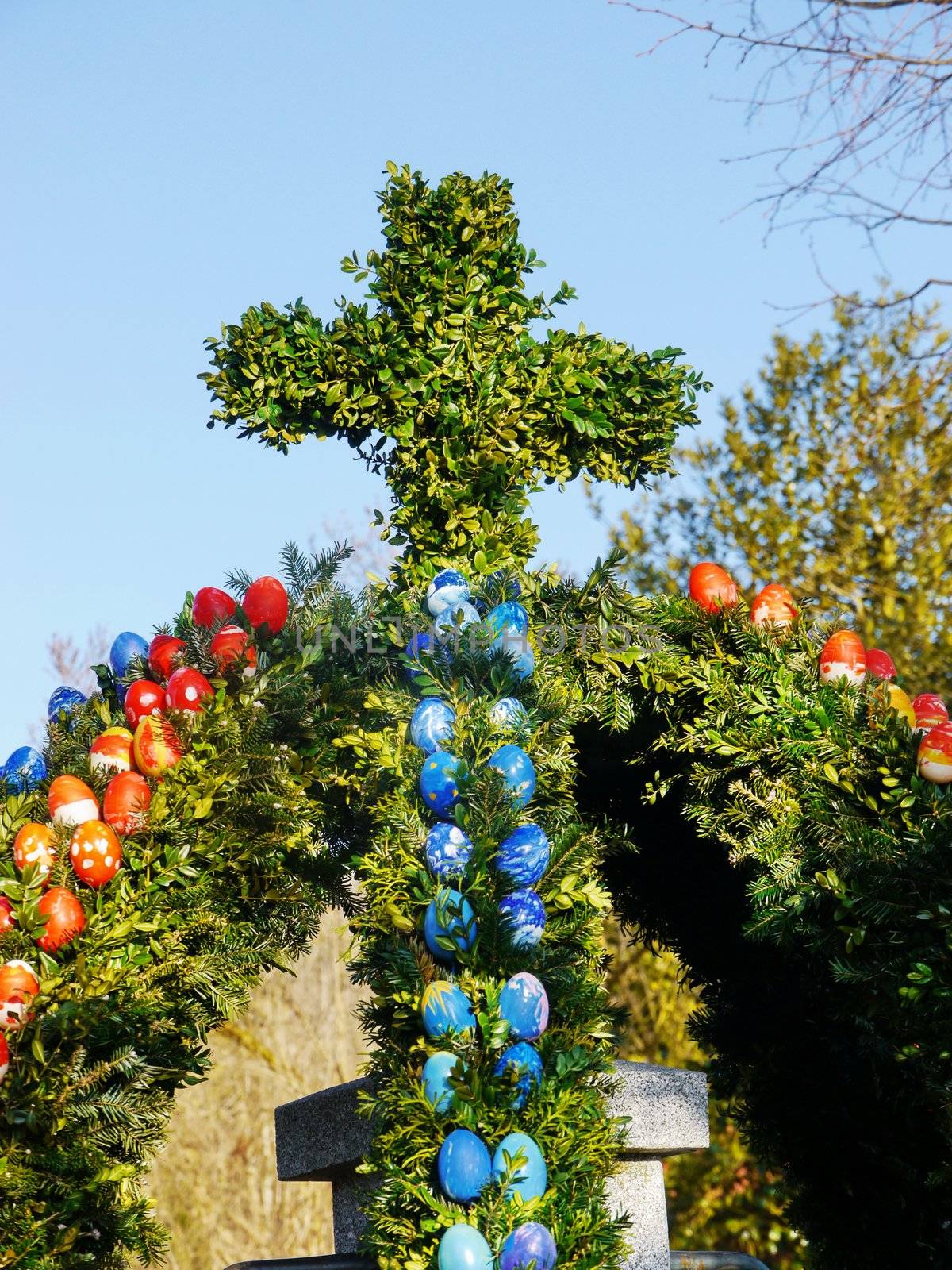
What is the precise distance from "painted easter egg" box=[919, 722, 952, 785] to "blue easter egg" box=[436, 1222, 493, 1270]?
138cm

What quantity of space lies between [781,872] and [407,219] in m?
2.08

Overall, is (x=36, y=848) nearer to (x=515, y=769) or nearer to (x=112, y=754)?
(x=112, y=754)

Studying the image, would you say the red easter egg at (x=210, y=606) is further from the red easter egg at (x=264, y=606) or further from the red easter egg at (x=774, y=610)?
the red easter egg at (x=774, y=610)

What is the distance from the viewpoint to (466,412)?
3.29 m

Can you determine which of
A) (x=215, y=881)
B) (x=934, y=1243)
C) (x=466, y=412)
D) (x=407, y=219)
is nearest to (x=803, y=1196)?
(x=934, y=1243)

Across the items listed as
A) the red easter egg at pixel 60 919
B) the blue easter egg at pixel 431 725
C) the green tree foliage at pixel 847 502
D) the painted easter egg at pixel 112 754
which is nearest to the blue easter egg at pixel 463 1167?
the blue easter egg at pixel 431 725

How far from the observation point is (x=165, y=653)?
3117 mm

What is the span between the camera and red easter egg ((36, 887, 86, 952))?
2.61 m

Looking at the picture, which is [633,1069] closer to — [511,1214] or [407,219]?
[511,1214]

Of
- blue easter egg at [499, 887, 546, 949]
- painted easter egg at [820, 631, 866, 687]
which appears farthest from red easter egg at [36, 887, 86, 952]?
painted easter egg at [820, 631, 866, 687]

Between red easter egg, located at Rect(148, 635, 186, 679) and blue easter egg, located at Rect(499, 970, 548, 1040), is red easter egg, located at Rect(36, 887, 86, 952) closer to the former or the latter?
red easter egg, located at Rect(148, 635, 186, 679)

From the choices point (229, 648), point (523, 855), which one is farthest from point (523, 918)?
point (229, 648)

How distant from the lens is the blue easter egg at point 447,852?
8.31 feet

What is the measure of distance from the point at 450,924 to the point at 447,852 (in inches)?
6.1
